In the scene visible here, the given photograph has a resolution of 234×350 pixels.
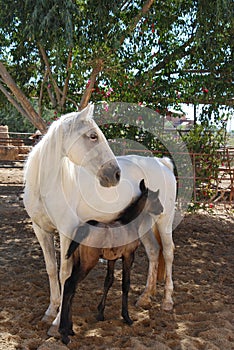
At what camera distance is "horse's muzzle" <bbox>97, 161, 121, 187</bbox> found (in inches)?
108

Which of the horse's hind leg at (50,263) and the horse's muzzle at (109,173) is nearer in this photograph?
the horse's muzzle at (109,173)

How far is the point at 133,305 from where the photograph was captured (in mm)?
3670

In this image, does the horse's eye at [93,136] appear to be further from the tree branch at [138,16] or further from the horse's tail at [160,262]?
the tree branch at [138,16]

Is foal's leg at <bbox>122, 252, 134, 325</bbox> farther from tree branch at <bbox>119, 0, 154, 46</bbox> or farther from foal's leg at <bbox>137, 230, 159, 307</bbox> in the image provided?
tree branch at <bbox>119, 0, 154, 46</bbox>

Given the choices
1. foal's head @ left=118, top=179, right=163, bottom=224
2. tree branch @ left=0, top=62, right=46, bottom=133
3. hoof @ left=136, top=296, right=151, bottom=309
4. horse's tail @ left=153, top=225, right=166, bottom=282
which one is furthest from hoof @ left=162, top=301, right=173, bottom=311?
tree branch @ left=0, top=62, right=46, bottom=133

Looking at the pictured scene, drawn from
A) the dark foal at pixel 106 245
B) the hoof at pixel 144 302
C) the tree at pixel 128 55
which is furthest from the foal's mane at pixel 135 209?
the tree at pixel 128 55

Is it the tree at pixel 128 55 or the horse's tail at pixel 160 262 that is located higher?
the tree at pixel 128 55

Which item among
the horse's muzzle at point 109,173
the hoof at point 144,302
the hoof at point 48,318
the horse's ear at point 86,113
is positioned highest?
the horse's ear at point 86,113

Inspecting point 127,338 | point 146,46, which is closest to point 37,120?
point 146,46

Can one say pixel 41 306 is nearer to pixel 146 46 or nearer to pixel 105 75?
pixel 105 75

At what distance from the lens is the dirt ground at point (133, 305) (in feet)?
9.53

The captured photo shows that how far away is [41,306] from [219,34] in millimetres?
5360

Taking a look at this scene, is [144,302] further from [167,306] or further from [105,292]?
[105,292]

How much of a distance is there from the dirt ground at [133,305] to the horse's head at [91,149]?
1227 mm
